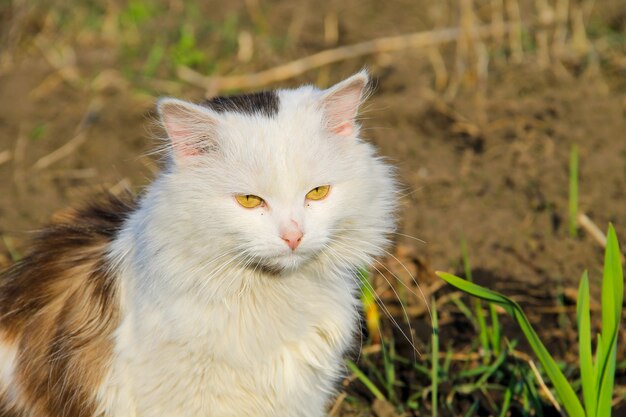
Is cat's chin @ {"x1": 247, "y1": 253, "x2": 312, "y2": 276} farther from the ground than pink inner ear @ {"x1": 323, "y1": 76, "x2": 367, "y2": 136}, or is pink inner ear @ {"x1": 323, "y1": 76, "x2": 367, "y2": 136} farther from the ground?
pink inner ear @ {"x1": 323, "y1": 76, "x2": 367, "y2": 136}

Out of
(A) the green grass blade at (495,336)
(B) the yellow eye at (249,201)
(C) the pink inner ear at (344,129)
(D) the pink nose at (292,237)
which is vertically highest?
(C) the pink inner ear at (344,129)

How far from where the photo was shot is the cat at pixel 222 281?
2484mm

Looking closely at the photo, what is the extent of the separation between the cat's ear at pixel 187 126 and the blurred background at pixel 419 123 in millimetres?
837

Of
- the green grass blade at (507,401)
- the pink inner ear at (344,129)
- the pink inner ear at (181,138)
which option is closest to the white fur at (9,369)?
the pink inner ear at (181,138)

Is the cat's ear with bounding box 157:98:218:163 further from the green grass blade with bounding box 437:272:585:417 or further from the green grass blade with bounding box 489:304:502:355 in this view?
the green grass blade with bounding box 489:304:502:355

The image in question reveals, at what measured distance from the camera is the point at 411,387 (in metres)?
3.44

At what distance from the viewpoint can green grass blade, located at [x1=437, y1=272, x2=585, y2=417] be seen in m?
2.49

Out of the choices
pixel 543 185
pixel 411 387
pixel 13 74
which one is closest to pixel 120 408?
pixel 411 387

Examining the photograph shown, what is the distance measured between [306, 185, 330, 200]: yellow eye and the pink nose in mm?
159

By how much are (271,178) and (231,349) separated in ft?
1.86

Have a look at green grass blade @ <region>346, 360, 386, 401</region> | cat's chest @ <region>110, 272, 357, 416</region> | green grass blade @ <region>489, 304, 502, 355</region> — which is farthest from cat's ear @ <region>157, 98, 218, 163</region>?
green grass blade @ <region>489, 304, 502, 355</region>

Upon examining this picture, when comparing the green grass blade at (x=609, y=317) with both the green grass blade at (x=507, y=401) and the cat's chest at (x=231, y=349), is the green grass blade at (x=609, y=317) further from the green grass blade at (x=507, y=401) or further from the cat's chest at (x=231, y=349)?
the cat's chest at (x=231, y=349)

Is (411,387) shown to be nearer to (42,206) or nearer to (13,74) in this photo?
(42,206)

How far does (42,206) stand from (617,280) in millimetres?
3339
